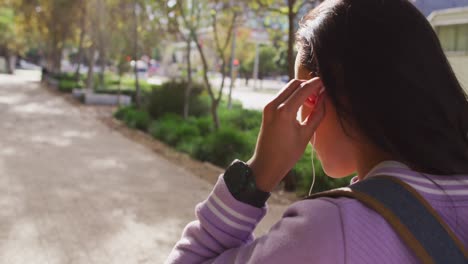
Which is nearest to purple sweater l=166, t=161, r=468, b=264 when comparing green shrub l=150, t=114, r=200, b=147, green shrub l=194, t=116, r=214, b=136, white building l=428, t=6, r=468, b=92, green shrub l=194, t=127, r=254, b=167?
white building l=428, t=6, r=468, b=92

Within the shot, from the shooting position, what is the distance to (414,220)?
83cm

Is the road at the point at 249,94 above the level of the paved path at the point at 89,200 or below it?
below

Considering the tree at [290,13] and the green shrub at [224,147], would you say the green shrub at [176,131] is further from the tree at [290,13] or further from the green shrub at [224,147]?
the tree at [290,13]

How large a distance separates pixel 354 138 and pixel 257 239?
0.26m

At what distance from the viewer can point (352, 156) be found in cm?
106

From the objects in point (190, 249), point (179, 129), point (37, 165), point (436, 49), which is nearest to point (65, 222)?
point (37, 165)

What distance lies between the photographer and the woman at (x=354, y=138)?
2.76 ft

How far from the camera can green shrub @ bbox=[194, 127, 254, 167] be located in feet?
27.1

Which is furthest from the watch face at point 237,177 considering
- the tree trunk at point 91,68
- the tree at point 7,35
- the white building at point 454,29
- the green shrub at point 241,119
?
the tree at point 7,35

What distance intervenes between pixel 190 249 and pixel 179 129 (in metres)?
9.61

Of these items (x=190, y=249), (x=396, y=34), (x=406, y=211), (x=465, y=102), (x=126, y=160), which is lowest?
(x=126, y=160)

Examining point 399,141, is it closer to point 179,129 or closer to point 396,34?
point 396,34

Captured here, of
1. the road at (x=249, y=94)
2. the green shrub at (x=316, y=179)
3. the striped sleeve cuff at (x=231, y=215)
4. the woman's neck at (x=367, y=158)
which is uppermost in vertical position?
the woman's neck at (x=367, y=158)

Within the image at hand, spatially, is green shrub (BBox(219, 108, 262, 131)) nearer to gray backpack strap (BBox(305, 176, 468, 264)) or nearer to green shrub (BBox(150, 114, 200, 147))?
green shrub (BBox(150, 114, 200, 147))
